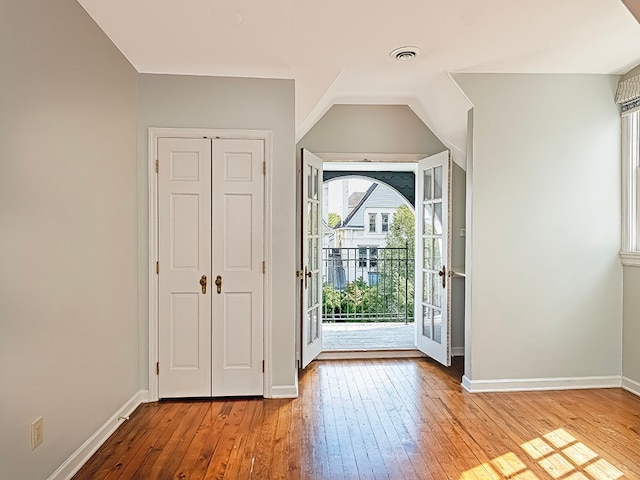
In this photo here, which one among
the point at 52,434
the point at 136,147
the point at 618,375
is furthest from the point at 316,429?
the point at 618,375

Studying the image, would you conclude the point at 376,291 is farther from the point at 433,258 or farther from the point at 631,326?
the point at 631,326

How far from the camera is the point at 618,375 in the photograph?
3.77 meters

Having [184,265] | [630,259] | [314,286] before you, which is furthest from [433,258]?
[184,265]

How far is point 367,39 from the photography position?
9.62 ft

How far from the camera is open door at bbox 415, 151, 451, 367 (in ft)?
13.7

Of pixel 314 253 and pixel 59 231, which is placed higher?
pixel 59 231

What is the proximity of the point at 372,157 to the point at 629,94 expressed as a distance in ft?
7.17

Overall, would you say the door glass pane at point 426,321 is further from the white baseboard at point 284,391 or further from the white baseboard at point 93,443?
the white baseboard at point 93,443

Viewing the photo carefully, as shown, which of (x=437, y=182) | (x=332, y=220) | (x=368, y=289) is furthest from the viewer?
(x=332, y=220)

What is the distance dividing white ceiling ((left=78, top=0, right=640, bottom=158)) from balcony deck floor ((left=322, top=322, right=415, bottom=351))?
2.50 meters

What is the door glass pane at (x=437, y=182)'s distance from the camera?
4.29 metres

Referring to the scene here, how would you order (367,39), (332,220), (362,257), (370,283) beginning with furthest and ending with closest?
(332,220)
(370,283)
(362,257)
(367,39)

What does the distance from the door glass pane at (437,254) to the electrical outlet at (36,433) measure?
11.0ft

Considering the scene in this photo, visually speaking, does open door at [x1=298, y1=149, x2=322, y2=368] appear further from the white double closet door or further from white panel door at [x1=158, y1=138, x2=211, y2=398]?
white panel door at [x1=158, y1=138, x2=211, y2=398]
